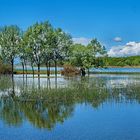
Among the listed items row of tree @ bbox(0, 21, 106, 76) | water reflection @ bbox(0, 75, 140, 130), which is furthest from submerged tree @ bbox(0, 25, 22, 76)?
water reflection @ bbox(0, 75, 140, 130)

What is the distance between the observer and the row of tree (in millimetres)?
80625

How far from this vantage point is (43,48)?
81812 mm

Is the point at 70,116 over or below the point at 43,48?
below

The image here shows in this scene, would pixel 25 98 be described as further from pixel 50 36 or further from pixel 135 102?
pixel 50 36

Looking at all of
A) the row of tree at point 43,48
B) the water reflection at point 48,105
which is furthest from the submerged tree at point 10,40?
the water reflection at point 48,105

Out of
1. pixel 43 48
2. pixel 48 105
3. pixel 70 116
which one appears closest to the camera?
pixel 70 116

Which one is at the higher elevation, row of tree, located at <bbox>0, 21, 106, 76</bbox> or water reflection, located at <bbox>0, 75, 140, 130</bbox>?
row of tree, located at <bbox>0, 21, 106, 76</bbox>

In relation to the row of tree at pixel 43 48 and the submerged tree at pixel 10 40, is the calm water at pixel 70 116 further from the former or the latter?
the submerged tree at pixel 10 40

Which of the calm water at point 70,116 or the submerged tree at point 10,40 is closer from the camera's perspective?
the calm water at point 70,116

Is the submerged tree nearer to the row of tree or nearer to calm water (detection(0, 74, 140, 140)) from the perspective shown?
the row of tree

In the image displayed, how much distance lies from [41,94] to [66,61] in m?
53.4

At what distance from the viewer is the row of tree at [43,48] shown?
265ft

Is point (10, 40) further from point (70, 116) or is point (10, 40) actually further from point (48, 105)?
point (70, 116)

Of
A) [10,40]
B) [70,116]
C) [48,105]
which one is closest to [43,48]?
[10,40]
